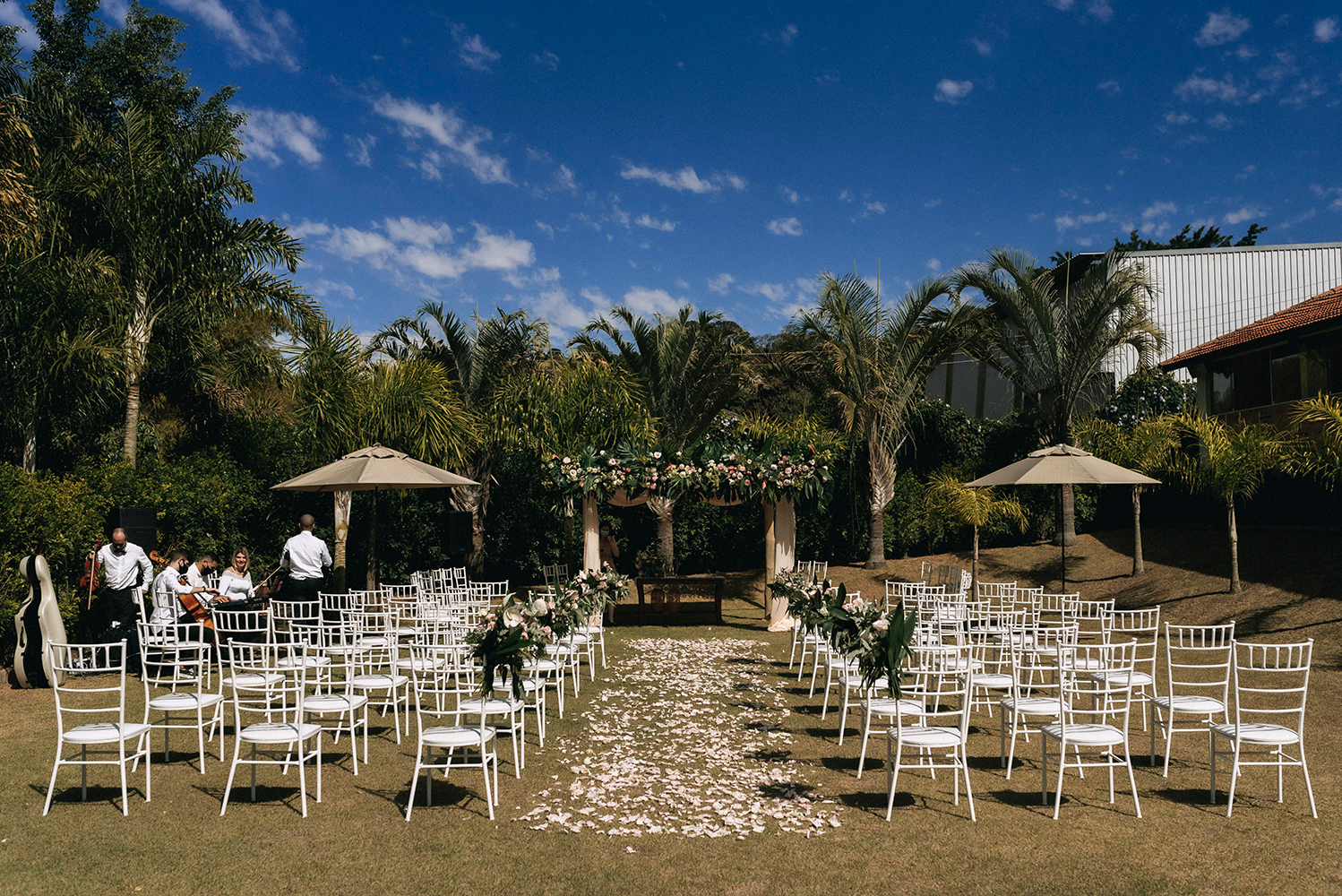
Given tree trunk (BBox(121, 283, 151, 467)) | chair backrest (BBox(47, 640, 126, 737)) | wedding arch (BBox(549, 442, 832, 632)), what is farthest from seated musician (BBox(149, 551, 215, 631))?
wedding arch (BBox(549, 442, 832, 632))

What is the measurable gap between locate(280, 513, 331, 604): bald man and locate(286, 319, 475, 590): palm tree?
3552mm

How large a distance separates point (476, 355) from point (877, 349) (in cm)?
839

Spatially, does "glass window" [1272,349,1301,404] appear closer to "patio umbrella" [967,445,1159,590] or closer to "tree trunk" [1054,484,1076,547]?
"tree trunk" [1054,484,1076,547]

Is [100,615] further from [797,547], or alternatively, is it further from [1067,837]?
[797,547]

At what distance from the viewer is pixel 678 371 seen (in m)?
18.1

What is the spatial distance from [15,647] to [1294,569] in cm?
1775

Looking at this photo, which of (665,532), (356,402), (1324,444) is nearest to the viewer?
(1324,444)

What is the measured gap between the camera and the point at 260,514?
15.7 meters

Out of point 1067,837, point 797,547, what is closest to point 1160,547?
point 797,547

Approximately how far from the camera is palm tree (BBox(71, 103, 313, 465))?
1385 cm

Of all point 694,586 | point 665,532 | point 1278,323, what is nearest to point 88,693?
point 694,586

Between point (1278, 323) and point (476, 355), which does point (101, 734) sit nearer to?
point (476, 355)

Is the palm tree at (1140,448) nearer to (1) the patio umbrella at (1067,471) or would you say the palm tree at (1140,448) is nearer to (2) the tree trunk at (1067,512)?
(2) the tree trunk at (1067,512)

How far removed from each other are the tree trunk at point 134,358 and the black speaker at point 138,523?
10.7 feet
